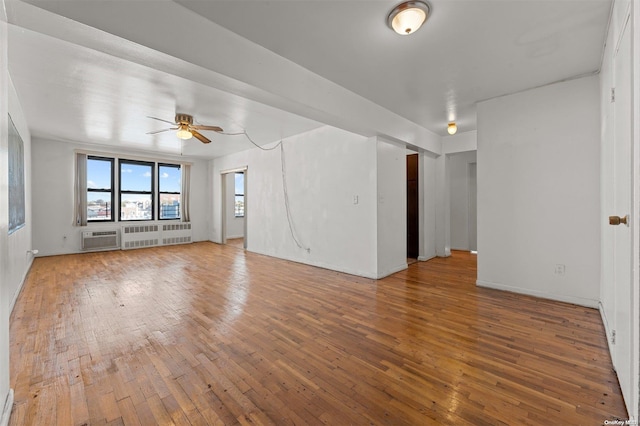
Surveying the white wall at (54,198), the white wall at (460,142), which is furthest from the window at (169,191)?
the white wall at (460,142)

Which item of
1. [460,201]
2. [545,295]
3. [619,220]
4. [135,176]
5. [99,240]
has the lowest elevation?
[545,295]

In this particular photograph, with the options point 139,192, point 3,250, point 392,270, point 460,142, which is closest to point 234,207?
point 139,192

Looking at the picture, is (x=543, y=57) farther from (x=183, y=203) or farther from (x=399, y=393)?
(x=183, y=203)

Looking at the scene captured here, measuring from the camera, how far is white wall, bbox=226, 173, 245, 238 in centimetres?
957

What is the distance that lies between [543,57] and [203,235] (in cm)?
889

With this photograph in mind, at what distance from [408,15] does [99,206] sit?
817 centimetres

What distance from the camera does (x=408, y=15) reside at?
2.04 m

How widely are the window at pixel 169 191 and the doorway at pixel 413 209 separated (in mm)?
6733

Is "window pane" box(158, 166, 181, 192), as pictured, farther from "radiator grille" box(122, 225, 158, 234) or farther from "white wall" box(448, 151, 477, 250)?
"white wall" box(448, 151, 477, 250)

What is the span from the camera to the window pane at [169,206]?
814cm

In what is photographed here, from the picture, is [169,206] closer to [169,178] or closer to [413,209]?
[169,178]

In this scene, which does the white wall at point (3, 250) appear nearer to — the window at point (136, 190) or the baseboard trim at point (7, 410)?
the baseboard trim at point (7, 410)

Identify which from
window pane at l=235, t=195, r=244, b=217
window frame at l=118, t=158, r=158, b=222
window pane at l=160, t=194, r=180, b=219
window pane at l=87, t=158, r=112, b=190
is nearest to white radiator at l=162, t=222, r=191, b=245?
window pane at l=160, t=194, r=180, b=219

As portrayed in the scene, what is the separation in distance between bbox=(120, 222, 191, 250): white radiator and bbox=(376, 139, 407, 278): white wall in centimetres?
638
